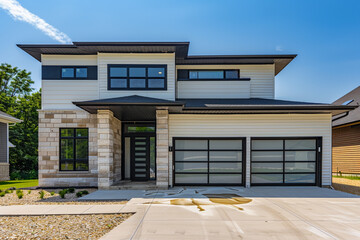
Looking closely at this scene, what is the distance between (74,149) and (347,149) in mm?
18641

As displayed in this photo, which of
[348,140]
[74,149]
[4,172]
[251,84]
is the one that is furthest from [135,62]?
[348,140]

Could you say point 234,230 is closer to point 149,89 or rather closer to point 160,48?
point 149,89

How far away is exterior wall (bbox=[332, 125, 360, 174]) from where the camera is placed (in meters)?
16.0

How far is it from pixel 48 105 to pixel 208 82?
8.33 meters

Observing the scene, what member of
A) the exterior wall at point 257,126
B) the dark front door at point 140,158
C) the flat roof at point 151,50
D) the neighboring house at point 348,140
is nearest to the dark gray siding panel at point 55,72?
the flat roof at point 151,50

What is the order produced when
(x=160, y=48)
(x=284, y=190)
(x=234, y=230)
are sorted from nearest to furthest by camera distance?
1. (x=234, y=230)
2. (x=284, y=190)
3. (x=160, y=48)

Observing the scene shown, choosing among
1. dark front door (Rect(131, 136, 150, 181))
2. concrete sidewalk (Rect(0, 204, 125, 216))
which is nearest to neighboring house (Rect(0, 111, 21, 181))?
dark front door (Rect(131, 136, 150, 181))

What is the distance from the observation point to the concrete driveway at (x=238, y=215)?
5.05m

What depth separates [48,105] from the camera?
1122 cm

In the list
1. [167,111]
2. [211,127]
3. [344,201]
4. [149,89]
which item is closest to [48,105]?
[149,89]

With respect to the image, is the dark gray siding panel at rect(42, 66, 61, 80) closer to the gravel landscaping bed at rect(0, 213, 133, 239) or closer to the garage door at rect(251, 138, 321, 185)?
the gravel landscaping bed at rect(0, 213, 133, 239)

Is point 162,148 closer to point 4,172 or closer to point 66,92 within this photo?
point 66,92

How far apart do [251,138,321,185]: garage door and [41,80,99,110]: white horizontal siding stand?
8407 millimetres

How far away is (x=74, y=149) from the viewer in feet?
36.6
